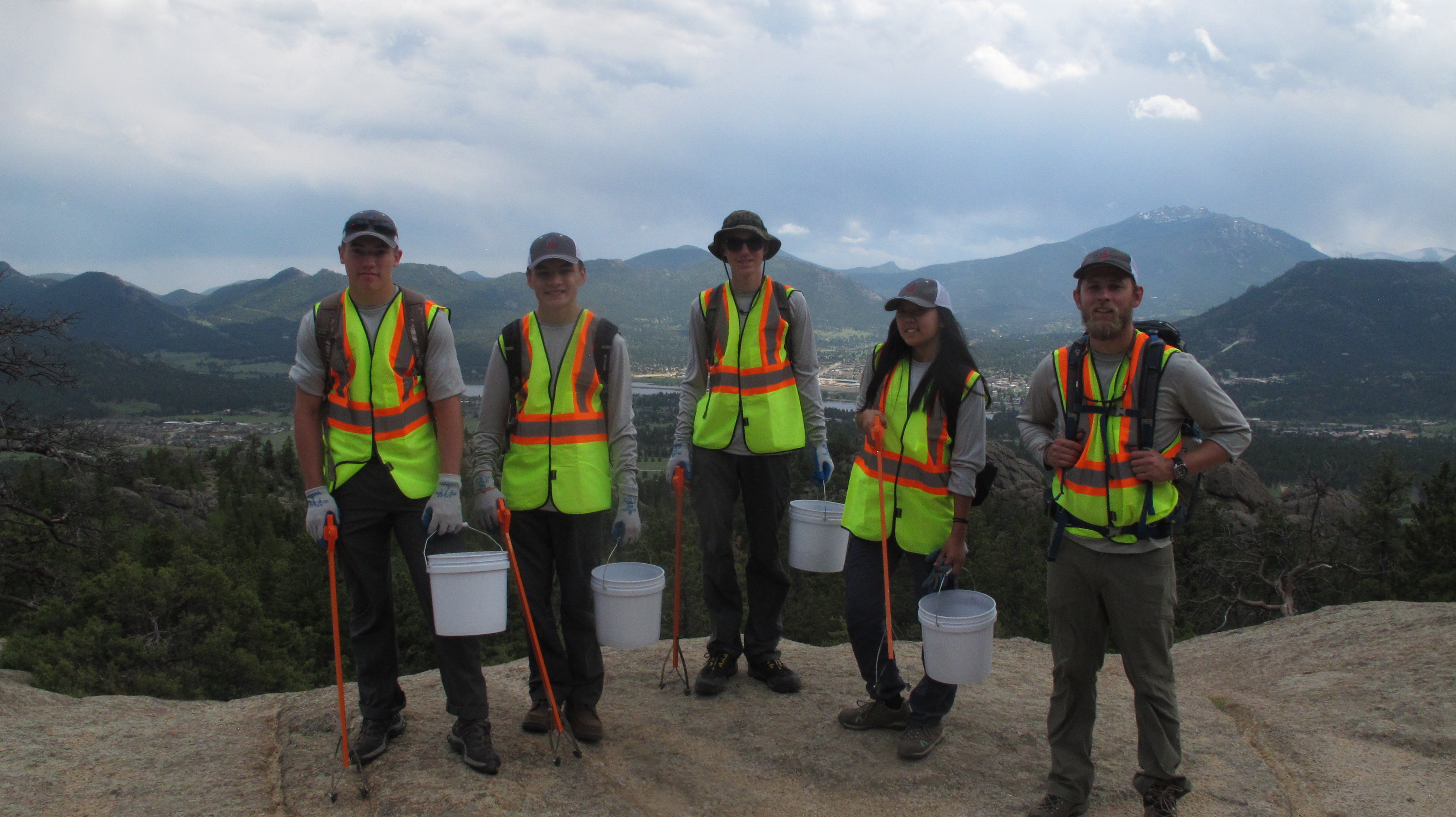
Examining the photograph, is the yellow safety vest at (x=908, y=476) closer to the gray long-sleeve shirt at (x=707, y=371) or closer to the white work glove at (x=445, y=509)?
the gray long-sleeve shirt at (x=707, y=371)

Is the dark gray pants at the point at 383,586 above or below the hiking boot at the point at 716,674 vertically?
above

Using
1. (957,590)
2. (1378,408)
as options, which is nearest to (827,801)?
(957,590)

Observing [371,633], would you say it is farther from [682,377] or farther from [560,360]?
[682,377]

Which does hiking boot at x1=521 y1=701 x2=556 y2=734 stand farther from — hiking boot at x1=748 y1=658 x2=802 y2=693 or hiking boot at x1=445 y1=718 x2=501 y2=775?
hiking boot at x1=748 y1=658 x2=802 y2=693

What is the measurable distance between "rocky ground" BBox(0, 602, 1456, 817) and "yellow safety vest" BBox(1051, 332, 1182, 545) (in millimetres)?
1540

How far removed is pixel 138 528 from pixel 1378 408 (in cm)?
16998

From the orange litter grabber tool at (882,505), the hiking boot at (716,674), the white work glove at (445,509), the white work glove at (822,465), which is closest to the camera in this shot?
the white work glove at (445,509)

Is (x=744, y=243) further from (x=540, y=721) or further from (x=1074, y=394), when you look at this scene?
(x=540, y=721)

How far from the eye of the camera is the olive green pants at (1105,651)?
3.48 meters

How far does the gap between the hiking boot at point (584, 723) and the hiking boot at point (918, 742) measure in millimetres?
1684

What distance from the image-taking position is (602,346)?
4.29 meters

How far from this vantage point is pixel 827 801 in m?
3.91

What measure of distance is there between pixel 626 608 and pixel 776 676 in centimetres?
143

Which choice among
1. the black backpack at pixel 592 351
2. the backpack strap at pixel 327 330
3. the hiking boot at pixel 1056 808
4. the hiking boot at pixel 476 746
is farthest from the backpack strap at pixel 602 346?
the hiking boot at pixel 1056 808
